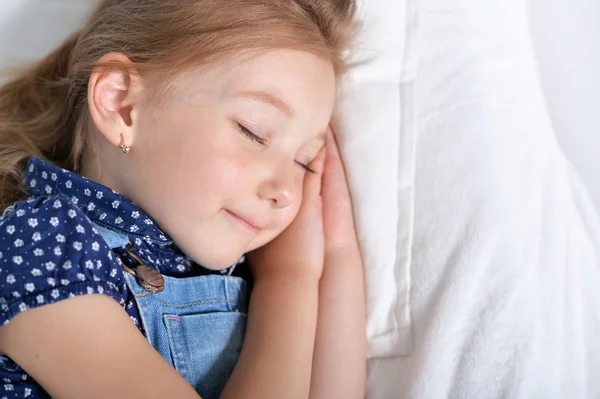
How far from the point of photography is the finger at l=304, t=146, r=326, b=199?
3.66 feet

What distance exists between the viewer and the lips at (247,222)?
3.22 feet

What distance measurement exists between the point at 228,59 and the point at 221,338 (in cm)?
46

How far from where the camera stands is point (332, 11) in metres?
1.07

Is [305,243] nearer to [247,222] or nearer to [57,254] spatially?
[247,222]

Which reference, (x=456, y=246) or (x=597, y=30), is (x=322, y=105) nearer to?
(x=456, y=246)

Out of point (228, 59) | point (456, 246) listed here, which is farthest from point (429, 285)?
point (228, 59)

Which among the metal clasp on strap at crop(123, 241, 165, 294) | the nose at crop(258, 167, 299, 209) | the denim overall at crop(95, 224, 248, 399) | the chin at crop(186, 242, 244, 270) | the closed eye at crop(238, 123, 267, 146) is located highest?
the closed eye at crop(238, 123, 267, 146)

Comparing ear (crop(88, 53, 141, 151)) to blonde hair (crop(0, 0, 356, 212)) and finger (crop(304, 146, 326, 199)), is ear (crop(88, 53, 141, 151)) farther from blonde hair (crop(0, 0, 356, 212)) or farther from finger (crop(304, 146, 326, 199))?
finger (crop(304, 146, 326, 199))

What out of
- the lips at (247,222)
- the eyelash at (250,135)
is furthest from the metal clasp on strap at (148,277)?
the eyelash at (250,135)

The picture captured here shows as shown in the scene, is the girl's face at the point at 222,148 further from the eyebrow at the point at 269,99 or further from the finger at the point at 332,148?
the finger at the point at 332,148

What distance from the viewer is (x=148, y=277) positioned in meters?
0.96

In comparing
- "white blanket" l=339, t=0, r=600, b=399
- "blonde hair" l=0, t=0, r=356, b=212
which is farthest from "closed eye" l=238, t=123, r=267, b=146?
"white blanket" l=339, t=0, r=600, b=399

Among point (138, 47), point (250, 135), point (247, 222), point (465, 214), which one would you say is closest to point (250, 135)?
point (250, 135)

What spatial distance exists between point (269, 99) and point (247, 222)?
0.20m
